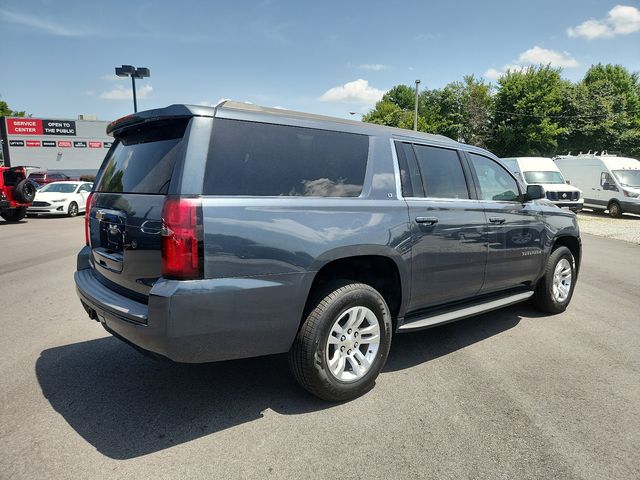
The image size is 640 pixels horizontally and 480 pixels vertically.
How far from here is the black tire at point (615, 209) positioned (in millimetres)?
18203

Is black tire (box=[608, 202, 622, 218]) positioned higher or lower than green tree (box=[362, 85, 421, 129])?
lower

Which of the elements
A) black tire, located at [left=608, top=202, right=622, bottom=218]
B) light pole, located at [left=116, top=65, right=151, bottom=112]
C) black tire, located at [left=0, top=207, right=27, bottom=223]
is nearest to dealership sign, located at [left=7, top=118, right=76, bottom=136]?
light pole, located at [left=116, top=65, right=151, bottom=112]

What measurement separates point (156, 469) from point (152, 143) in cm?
200

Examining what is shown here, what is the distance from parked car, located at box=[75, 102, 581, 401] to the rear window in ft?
0.05

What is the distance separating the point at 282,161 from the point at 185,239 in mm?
836

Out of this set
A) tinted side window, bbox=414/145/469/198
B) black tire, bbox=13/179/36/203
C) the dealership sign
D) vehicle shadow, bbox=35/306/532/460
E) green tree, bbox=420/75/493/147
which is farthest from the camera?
the dealership sign

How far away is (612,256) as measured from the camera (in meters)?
9.85

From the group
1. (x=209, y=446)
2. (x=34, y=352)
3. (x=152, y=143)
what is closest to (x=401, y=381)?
(x=209, y=446)

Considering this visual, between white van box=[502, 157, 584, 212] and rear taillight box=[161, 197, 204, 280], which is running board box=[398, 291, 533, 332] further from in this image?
white van box=[502, 157, 584, 212]

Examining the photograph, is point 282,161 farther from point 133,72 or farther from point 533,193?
point 133,72

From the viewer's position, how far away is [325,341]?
2980 mm

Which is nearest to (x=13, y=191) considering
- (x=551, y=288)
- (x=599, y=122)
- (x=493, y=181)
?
(x=493, y=181)

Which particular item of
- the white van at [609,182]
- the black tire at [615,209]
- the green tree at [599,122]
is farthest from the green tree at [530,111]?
the black tire at [615,209]

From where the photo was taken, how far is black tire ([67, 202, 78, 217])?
17.9 meters
